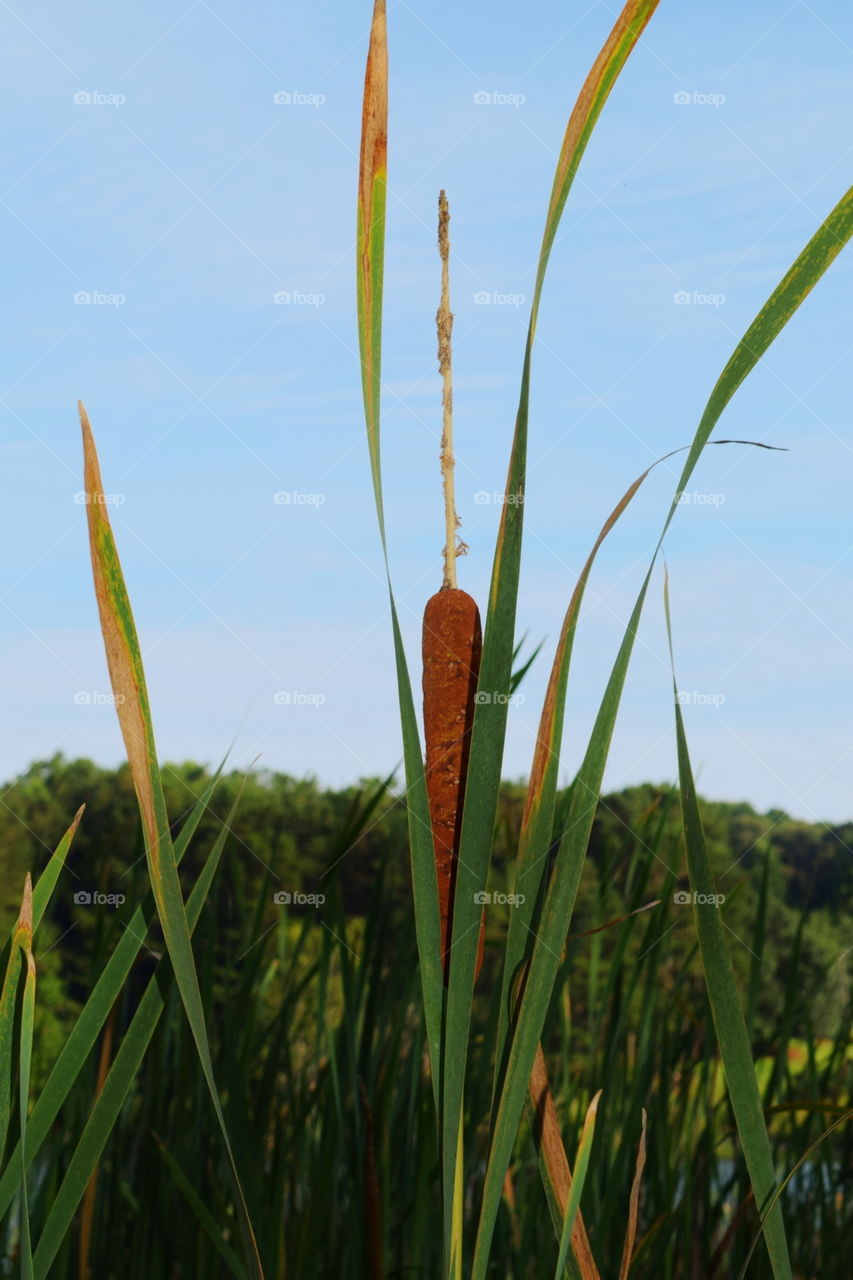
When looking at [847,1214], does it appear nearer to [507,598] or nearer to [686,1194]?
[686,1194]

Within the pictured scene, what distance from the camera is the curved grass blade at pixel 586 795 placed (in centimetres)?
111

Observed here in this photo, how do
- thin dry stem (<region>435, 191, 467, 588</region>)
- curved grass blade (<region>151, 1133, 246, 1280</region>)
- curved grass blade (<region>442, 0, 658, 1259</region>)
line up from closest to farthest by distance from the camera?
1. curved grass blade (<region>442, 0, 658, 1259</region>)
2. thin dry stem (<region>435, 191, 467, 588</region>)
3. curved grass blade (<region>151, 1133, 246, 1280</region>)

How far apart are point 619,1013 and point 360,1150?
56cm

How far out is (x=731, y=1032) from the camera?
3.99 feet

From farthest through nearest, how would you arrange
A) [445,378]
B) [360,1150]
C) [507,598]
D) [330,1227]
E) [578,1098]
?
[578,1098], [330,1227], [360,1150], [445,378], [507,598]

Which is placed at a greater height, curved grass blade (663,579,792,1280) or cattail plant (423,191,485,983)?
cattail plant (423,191,485,983)

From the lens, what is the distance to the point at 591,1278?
1.25 metres

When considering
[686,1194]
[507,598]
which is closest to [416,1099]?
[686,1194]

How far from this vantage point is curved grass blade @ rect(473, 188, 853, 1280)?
1.11m

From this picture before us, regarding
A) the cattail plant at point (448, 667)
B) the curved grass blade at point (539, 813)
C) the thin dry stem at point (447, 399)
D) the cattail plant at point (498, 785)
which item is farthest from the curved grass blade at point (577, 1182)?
the thin dry stem at point (447, 399)

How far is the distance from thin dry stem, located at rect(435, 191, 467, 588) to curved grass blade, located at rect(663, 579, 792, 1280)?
0.29 meters

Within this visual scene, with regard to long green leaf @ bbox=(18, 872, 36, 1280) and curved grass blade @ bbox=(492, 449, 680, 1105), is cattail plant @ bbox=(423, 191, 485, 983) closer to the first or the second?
curved grass blade @ bbox=(492, 449, 680, 1105)

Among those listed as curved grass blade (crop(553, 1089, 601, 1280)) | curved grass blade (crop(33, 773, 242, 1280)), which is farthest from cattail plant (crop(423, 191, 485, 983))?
curved grass blade (crop(33, 773, 242, 1280))

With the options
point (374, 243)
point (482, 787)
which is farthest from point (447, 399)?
point (482, 787)
